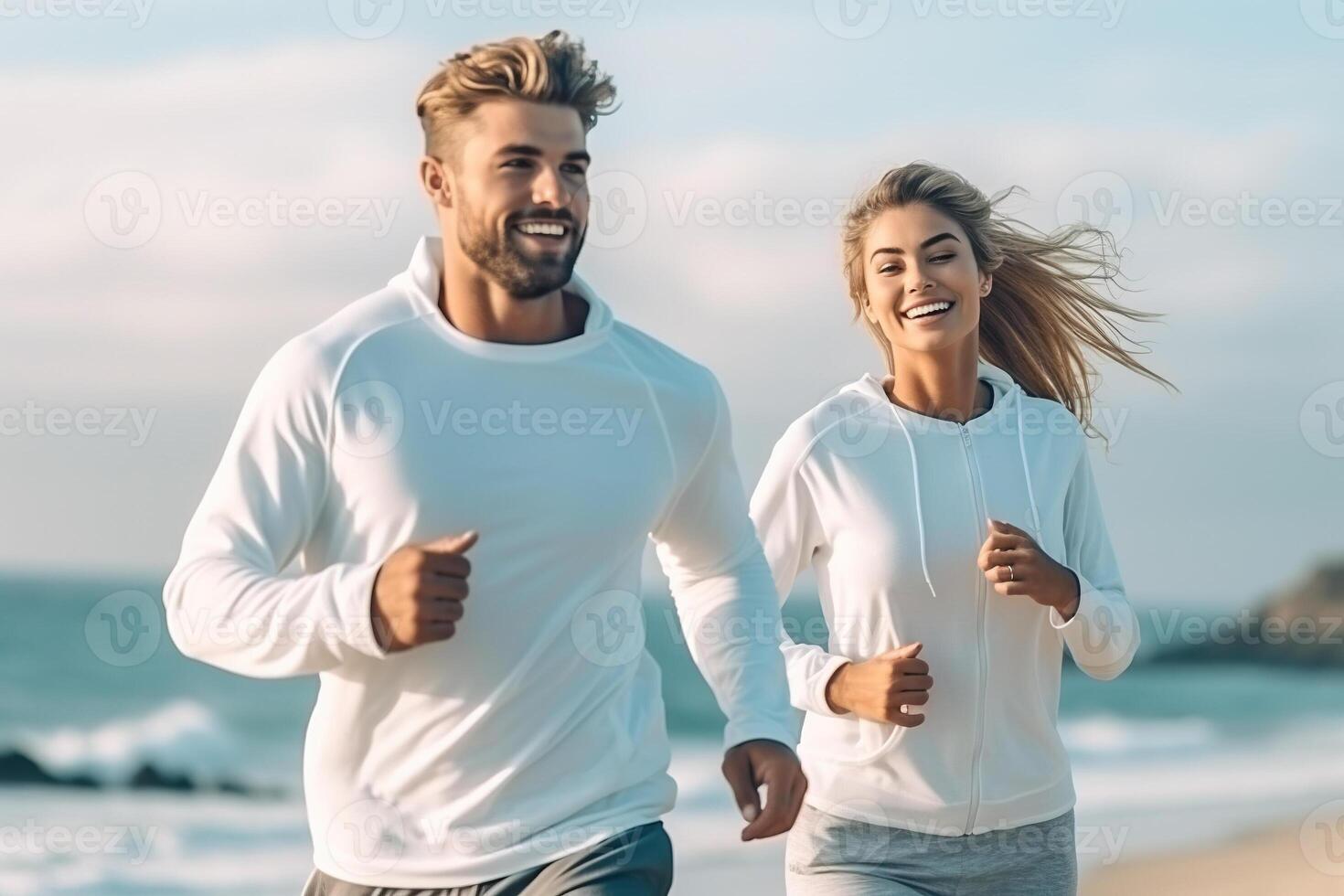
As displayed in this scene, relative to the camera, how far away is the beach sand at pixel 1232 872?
9.59 m

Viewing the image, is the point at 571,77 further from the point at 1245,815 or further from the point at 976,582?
A: the point at 1245,815

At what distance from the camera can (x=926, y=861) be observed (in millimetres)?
4387

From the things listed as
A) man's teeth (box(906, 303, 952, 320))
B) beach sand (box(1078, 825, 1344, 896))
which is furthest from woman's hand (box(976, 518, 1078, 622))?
beach sand (box(1078, 825, 1344, 896))

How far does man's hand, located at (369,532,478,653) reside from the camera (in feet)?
9.90

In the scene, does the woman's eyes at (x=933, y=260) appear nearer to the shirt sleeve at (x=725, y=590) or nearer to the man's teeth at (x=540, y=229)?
the shirt sleeve at (x=725, y=590)

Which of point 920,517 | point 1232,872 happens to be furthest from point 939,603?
point 1232,872

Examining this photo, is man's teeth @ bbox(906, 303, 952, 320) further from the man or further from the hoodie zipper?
the man

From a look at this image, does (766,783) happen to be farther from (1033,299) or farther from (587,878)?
(1033,299)

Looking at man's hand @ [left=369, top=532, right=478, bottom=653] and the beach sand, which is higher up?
man's hand @ [left=369, top=532, right=478, bottom=653]

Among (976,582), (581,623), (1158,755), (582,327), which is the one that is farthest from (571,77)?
(1158,755)

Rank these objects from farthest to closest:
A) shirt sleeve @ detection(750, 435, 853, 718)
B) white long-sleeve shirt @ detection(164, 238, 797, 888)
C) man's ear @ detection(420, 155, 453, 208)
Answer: shirt sleeve @ detection(750, 435, 853, 718) < man's ear @ detection(420, 155, 453, 208) < white long-sleeve shirt @ detection(164, 238, 797, 888)

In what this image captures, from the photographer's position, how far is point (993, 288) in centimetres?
526

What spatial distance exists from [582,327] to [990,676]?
134 centimetres

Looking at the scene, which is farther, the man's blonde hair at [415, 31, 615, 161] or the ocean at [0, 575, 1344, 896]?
the ocean at [0, 575, 1344, 896]
